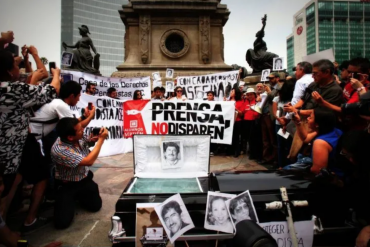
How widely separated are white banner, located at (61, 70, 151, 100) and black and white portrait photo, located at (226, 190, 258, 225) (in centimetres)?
649

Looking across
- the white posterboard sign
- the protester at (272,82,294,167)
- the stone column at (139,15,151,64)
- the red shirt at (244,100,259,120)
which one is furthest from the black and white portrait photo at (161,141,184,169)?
the stone column at (139,15,151,64)

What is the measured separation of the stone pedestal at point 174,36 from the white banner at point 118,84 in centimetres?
716

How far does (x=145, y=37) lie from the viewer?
631 inches

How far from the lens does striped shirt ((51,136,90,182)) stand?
306 centimetres

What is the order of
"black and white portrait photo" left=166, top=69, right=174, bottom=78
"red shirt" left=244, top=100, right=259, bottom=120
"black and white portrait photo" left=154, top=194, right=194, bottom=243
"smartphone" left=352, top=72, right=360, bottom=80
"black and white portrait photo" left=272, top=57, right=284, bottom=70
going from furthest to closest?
"black and white portrait photo" left=166, top=69, right=174, bottom=78 < "black and white portrait photo" left=272, top=57, right=284, bottom=70 < "red shirt" left=244, top=100, right=259, bottom=120 < "smartphone" left=352, top=72, right=360, bottom=80 < "black and white portrait photo" left=154, top=194, right=194, bottom=243

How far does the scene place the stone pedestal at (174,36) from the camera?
15.9 meters

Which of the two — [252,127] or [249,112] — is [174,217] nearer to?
[252,127]

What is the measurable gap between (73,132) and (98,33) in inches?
3561

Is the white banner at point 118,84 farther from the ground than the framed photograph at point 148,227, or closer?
farther from the ground

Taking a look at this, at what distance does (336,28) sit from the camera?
102688 millimetres

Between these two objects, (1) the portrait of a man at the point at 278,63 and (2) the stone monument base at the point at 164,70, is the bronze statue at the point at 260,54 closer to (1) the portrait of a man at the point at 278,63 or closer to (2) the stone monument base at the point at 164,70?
(2) the stone monument base at the point at 164,70

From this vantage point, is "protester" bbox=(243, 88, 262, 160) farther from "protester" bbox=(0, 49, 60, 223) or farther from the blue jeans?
"protester" bbox=(0, 49, 60, 223)

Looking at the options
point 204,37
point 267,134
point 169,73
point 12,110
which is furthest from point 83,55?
point 12,110

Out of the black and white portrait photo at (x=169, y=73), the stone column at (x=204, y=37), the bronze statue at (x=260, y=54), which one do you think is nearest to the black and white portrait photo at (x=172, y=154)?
the black and white portrait photo at (x=169, y=73)
